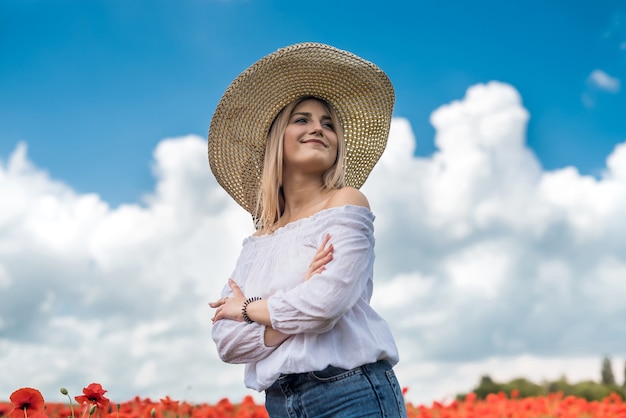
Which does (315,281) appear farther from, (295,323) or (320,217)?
(320,217)

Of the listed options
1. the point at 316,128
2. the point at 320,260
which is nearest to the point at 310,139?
the point at 316,128

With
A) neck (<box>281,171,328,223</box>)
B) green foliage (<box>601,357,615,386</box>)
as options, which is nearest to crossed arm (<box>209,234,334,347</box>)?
neck (<box>281,171,328,223</box>)

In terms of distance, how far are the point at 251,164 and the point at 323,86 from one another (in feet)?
1.88

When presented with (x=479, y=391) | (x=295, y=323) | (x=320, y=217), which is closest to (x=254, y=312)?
(x=295, y=323)

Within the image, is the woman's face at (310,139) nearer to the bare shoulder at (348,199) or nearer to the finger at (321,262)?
the bare shoulder at (348,199)

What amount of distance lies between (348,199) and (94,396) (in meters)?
1.34

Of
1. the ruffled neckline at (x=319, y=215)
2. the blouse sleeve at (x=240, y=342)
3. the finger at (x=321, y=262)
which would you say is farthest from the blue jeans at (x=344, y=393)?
the ruffled neckline at (x=319, y=215)

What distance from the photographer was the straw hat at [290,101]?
10.6 feet

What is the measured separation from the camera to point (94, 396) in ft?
9.65

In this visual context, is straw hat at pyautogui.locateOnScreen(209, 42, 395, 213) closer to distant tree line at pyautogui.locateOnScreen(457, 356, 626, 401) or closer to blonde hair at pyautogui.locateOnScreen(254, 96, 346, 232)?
blonde hair at pyautogui.locateOnScreen(254, 96, 346, 232)

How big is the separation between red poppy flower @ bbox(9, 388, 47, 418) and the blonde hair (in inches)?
47.4

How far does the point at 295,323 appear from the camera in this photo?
2459 mm

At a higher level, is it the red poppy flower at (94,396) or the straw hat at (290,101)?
the straw hat at (290,101)

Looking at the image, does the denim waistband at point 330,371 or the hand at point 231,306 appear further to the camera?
the hand at point 231,306
